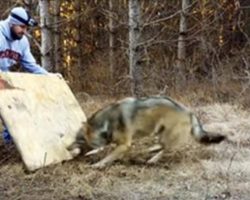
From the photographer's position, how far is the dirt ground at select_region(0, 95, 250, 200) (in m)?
5.67

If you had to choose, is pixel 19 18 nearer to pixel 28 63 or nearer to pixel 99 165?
pixel 28 63

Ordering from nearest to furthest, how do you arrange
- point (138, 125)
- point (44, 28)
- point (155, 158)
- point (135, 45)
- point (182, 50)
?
point (138, 125) < point (155, 158) < point (135, 45) < point (44, 28) < point (182, 50)

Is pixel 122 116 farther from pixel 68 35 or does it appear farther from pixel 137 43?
pixel 68 35

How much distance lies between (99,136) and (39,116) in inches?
29.9

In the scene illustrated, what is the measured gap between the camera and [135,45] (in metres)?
10.5

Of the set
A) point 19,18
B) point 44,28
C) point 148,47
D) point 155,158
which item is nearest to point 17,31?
point 19,18

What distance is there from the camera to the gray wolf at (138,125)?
6.47m

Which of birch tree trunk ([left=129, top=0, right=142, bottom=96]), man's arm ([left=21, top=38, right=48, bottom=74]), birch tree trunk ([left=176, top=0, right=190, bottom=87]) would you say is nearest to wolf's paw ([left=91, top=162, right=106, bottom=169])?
man's arm ([left=21, top=38, right=48, bottom=74])

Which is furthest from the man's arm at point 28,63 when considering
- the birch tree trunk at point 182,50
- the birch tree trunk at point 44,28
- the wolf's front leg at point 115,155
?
the birch tree trunk at point 182,50

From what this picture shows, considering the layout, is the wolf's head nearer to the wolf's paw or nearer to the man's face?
the wolf's paw

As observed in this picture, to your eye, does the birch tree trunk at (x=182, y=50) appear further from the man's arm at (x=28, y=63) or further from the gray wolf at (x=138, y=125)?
the gray wolf at (x=138, y=125)

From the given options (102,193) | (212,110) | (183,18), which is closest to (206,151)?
(102,193)

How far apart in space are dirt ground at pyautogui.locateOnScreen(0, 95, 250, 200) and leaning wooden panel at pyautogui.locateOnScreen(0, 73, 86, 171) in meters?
0.18

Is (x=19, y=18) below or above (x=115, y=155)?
above
